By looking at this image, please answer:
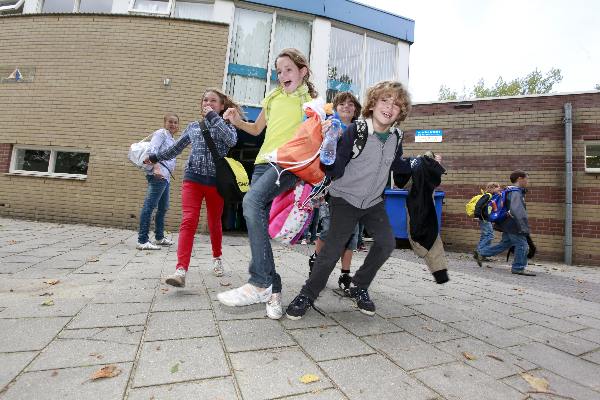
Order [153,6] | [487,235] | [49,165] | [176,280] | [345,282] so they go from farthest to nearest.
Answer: [153,6] → [49,165] → [487,235] → [345,282] → [176,280]

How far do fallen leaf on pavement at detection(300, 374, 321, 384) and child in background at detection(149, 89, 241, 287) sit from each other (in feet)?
5.16

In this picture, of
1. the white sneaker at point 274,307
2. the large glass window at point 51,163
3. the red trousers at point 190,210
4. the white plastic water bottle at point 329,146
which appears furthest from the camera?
the large glass window at point 51,163

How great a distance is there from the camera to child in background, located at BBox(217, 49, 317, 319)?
2340 millimetres

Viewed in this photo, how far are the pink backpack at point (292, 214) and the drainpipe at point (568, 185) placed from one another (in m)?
8.32

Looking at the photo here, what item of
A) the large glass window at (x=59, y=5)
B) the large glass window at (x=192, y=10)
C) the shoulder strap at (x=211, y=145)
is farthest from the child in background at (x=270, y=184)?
the large glass window at (x=59, y=5)

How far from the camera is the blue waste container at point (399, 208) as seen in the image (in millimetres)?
7875

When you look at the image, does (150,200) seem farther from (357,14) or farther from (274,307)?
(357,14)

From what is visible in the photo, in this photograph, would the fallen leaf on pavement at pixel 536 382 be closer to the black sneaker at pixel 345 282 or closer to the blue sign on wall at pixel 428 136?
the black sneaker at pixel 345 282

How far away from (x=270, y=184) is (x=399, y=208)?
20.7 ft

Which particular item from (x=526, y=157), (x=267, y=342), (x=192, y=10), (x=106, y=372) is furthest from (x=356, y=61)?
(x=106, y=372)

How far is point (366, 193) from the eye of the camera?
8.20 ft

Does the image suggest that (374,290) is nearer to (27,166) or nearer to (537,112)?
(537,112)

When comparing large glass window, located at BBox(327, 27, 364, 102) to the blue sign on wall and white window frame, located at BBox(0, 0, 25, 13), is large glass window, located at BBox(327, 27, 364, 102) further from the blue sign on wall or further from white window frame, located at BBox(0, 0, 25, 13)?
white window frame, located at BBox(0, 0, 25, 13)

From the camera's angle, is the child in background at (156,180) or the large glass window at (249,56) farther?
the large glass window at (249,56)
